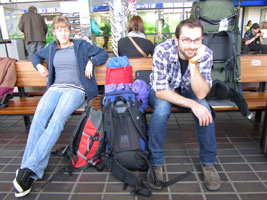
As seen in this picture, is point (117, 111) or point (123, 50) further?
point (123, 50)

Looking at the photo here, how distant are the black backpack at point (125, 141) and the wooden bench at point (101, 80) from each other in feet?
1.24

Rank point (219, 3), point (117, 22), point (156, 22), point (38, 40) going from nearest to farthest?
1. point (219, 3)
2. point (117, 22)
3. point (38, 40)
4. point (156, 22)

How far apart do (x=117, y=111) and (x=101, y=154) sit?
488 millimetres

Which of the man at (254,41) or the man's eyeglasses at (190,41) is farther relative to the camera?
the man at (254,41)

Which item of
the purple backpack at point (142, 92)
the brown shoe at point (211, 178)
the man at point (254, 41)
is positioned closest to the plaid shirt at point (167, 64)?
the purple backpack at point (142, 92)

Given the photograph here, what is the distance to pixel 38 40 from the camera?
7.31 m

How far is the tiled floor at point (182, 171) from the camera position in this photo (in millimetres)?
1999

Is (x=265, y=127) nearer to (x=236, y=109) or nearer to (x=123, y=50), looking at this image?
(x=236, y=109)

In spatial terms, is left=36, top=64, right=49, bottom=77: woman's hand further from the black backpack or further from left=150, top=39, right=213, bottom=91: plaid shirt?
left=150, top=39, right=213, bottom=91: plaid shirt

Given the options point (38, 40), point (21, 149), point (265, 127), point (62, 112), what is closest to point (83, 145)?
point (62, 112)

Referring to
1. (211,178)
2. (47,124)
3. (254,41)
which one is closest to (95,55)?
(47,124)

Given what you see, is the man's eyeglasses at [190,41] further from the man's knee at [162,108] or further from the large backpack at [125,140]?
the large backpack at [125,140]

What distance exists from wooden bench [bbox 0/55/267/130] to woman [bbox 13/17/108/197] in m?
0.23

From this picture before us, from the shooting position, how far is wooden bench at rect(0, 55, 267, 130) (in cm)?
269
